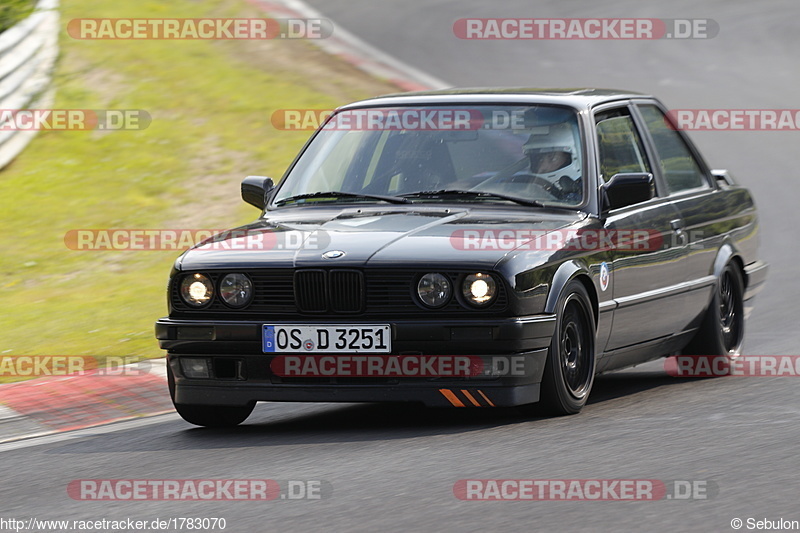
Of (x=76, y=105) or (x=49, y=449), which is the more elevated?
(x=76, y=105)

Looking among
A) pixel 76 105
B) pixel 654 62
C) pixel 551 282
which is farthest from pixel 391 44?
pixel 551 282

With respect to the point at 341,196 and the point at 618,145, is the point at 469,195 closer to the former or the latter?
the point at 341,196

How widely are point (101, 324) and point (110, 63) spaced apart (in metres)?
9.80

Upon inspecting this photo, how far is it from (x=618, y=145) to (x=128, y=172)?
9318mm

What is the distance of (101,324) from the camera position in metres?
11.3

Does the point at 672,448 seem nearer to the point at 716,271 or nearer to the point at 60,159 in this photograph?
the point at 716,271

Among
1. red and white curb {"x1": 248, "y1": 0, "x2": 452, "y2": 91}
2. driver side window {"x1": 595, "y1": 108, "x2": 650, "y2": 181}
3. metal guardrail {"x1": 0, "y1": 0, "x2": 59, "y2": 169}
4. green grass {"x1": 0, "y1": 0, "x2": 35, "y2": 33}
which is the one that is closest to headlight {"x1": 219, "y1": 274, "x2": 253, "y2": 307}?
driver side window {"x1": 595, "y1": 108, "x2": 650, "y2": 181}

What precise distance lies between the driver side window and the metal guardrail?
31.7ft

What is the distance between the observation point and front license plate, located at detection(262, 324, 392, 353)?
22.4ft

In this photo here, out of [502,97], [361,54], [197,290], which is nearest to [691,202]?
[502,97]

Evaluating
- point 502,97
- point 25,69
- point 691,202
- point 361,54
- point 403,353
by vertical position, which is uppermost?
point 361,54

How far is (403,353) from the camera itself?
6816 mm

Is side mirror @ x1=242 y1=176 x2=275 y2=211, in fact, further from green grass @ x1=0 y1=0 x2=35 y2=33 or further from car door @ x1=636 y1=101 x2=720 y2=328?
green grass @ x1=0 y1=0 x2=35 y2=33

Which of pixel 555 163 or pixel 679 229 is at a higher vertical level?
pixel 555 163
